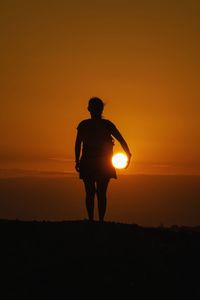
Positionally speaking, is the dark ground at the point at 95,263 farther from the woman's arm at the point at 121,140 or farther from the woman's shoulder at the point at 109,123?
the woman's shoulder at the point at 109,123

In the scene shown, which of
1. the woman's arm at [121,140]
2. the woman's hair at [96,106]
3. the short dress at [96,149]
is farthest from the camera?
the woman's arm at [121,140]

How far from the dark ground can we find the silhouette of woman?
0.65 m

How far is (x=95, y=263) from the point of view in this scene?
34.3 feet

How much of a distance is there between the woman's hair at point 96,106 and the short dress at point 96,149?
0.62 feet

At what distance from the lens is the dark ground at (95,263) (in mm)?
9570

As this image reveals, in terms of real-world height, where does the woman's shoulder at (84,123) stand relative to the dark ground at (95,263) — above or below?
above

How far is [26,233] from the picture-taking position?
12.3 meters

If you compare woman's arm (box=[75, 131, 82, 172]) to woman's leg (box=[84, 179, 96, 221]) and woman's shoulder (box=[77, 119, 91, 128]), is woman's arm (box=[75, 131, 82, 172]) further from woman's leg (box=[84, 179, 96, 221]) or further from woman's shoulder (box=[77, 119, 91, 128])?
woman's leg (box=[84, 179, 96, 221])

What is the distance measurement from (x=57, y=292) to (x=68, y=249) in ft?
5.57

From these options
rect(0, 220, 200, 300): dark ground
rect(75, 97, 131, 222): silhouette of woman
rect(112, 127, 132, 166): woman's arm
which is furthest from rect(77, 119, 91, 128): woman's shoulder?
rect(0, 220, 200, 300): dark ground

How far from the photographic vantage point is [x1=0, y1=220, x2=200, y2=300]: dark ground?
9.57 metres

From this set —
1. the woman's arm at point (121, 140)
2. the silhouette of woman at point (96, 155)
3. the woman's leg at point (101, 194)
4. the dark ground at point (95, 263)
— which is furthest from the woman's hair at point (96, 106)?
the dark ground at point (95, 263)

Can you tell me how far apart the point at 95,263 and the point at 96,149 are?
296 cm

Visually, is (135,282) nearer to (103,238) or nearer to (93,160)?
(103,238)
